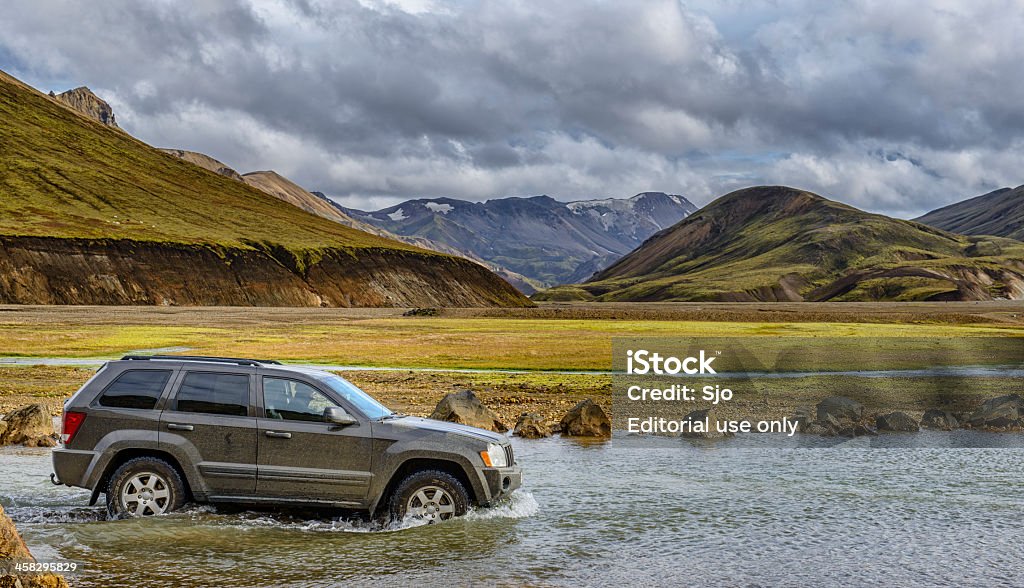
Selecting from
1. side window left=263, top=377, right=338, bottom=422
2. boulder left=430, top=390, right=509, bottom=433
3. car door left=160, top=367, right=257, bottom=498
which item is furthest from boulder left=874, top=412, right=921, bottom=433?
car door left=160, top=367, right=257, bottom=498

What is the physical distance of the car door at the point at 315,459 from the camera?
1252cm

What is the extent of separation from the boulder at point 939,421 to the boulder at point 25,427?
77.8ft

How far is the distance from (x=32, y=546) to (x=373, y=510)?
445cm

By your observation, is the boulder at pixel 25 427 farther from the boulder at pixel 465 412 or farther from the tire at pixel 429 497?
the tire at pixel 429 497

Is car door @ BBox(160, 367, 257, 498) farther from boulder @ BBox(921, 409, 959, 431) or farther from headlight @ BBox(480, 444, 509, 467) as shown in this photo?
boulder @ BBox(921, 409, 959, 431)

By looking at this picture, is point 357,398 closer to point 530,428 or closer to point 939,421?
point 530,428

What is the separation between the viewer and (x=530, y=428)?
2338 centimetres

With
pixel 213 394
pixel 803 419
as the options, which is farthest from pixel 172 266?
pixel 213 394

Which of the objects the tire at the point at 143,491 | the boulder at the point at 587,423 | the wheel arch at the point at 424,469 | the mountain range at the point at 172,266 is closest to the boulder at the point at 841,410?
the boulder at the point at 587,423

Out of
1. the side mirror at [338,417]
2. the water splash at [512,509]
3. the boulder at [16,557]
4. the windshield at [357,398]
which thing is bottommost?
the water splash at [512,509]

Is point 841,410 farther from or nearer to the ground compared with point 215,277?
nearer to the ground

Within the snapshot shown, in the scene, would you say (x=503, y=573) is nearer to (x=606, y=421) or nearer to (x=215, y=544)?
(x=215, y=544)

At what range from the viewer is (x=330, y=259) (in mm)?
190250

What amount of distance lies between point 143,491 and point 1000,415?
2375 cm
